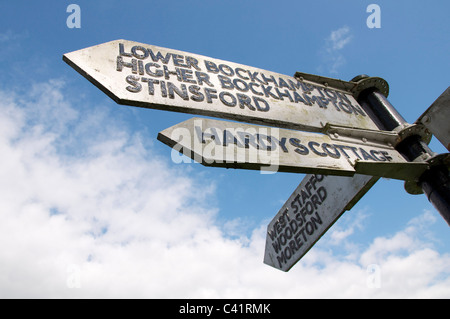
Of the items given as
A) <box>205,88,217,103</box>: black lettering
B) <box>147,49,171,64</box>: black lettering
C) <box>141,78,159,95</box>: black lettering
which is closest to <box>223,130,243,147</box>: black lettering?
<box>205,88,217,103</box>: black lettering

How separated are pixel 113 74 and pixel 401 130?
9.61 ft

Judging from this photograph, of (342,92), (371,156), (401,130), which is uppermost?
(342,92)

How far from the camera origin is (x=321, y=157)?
8.50ft

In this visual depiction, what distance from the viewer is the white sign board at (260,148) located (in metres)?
2.10

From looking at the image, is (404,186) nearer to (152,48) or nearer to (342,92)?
(342,92)

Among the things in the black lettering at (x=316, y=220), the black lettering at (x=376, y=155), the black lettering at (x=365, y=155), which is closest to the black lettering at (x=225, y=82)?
the black lettering at (x=365, y=155)

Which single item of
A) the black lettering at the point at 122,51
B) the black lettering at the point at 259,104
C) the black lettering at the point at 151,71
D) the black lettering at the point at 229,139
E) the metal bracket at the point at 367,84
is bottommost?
the black lettering at the point at 229,139

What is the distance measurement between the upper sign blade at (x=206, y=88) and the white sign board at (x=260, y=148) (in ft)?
1.00

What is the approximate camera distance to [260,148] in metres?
2.37

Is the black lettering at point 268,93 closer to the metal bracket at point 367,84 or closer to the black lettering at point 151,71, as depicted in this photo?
the black lettering at point 151,71

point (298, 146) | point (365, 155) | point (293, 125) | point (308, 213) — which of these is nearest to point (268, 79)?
point (293, 125)

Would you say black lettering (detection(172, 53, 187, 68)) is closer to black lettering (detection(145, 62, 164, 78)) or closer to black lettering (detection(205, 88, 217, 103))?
black lettering (detection(145, 62, 164, 78))

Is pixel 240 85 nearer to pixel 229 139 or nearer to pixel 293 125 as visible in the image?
pixel 293 125

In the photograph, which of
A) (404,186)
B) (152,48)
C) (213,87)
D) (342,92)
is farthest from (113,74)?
(404,186)
